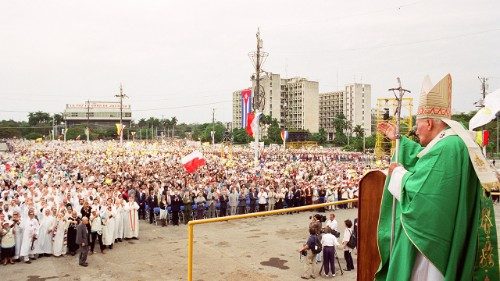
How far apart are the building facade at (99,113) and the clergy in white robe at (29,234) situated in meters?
161

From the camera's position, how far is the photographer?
6.03m

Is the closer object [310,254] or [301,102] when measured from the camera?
[310,254]

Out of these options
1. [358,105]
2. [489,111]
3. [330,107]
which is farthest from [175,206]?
[330,107]

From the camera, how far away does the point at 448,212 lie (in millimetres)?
2305

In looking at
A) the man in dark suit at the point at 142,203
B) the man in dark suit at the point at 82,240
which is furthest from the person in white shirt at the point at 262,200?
the man in dark suit at the point at 82,240

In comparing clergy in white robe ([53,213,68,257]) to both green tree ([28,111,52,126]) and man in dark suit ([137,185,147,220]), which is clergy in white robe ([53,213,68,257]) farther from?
green tree ([28,111,52,126])

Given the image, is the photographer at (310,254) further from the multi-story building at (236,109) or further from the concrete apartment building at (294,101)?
the multi-story building at (236,109)

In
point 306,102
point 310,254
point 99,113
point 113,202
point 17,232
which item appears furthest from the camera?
point 99,113

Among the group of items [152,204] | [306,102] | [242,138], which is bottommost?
[152,204]

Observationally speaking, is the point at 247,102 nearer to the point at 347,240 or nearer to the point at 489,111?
the point at 347,240

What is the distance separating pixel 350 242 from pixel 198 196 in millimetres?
10544

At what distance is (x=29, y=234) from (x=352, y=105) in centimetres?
15791

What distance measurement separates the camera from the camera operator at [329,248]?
684cm

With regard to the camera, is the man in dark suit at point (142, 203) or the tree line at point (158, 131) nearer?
the man in dark suit at point (142, 203)
